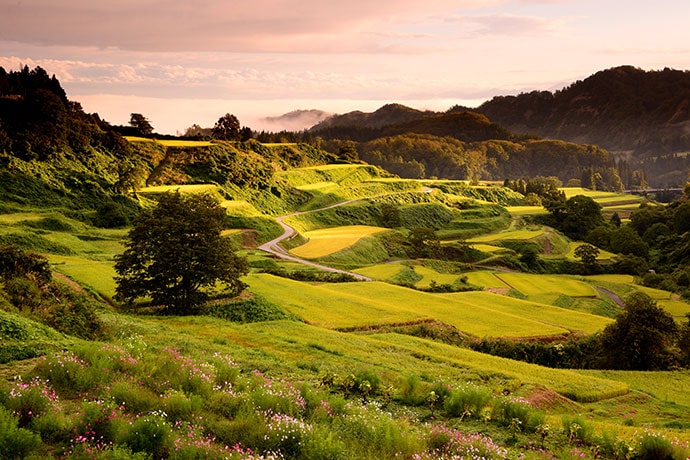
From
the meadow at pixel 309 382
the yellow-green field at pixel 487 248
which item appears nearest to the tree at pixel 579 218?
the yellow-green field at pixel 487 248

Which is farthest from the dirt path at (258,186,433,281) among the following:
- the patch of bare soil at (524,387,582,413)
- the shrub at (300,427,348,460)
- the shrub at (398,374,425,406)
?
the shrub at (300,427,348,460)

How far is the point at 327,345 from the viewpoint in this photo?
2273 centimetres

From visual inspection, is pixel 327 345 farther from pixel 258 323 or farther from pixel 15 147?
pixel 15 147

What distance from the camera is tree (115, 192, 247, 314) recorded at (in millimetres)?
28109

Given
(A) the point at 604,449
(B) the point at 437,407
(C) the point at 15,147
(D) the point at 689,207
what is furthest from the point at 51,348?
(D) the point at 689,207

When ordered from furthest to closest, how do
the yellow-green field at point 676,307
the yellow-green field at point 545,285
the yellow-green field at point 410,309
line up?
the yellow-green field at point 545,285, the yellow-green field at point 676,307, the yellow-green field at point 410,309

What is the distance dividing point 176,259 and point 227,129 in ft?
365

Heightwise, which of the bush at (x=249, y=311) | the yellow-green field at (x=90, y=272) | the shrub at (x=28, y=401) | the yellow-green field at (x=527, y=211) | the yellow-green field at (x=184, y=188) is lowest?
the yellow-green field at (x=527, y=211)

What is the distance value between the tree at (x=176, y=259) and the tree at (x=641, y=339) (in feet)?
73.1

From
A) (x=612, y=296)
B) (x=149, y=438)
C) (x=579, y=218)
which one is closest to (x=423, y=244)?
(x=612, y=296)

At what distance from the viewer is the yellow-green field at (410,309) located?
34656mm

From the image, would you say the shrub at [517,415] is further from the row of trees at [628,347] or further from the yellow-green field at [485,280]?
the yellow-green field at [485,280]

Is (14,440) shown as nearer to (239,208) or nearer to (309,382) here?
(309,382)

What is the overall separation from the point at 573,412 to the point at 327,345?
31.8 ft
